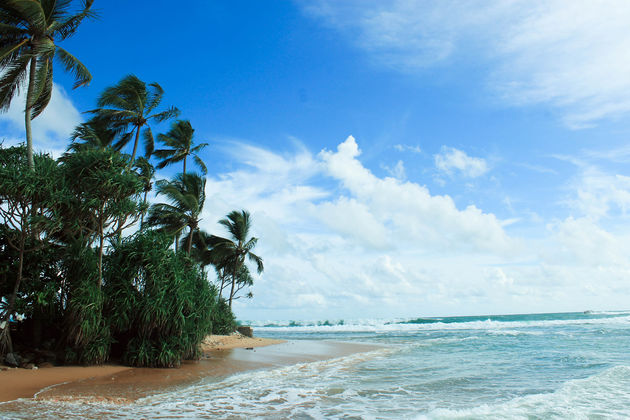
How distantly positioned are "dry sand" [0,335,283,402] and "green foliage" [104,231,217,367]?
532mm

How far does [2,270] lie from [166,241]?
12.5ft

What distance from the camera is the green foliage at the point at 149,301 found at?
35.3 feet

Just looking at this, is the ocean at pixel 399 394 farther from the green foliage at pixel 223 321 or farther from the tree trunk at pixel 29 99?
the green foliage at pixel 223 321

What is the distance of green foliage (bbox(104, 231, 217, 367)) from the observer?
10773 mm

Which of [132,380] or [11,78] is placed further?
[11,78]

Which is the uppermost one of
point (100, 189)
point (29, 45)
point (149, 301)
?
point (29, 45)

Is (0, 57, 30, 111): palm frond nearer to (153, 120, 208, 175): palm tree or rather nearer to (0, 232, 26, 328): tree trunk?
(0, 232, 26, 328): tree trunk

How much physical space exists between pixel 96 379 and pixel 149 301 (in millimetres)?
2144

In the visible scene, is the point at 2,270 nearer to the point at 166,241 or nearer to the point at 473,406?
the point at 166,241

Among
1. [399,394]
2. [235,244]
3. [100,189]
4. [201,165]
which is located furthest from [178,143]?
[399,394]

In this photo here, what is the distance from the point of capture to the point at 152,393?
784 cm

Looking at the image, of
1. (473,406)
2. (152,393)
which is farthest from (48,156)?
(473,406)

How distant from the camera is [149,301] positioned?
10719mm

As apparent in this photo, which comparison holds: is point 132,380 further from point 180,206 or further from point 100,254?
point 180,206
